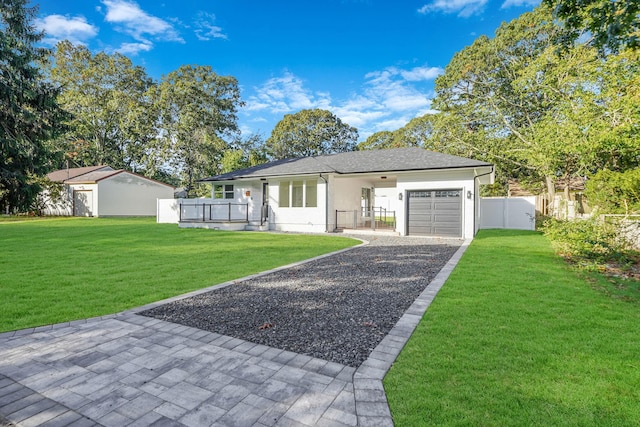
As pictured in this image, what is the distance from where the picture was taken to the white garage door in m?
13.6

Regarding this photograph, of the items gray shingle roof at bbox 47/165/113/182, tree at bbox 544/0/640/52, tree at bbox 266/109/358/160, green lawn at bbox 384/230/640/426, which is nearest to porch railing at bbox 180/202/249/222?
green lawn at bbox 384/230/640/426

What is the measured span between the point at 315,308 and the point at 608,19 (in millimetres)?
6692

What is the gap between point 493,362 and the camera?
2785 millimetres

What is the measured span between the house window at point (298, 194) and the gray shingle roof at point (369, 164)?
73 cm

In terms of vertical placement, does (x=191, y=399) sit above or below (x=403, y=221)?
below

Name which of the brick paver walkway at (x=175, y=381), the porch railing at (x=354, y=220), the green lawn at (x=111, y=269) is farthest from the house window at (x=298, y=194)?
the brick paver walkway at (x=175, y=381)

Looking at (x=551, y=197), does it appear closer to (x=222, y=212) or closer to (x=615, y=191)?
(x=615, y=191)

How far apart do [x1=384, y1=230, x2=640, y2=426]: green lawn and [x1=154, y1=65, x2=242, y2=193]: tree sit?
2653 centimetres

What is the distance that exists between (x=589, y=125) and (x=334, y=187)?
1168cm

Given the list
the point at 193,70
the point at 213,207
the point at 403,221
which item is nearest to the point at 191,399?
the point at 403,221

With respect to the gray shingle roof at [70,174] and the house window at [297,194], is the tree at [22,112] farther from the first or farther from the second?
the gray shingle roof at [70,174]

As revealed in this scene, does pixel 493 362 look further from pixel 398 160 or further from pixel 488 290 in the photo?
pixel 398 160

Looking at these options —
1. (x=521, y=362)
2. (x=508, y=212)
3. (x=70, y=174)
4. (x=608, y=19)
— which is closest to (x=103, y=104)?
(x=70, y=174)

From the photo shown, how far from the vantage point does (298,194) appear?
53.3ft
